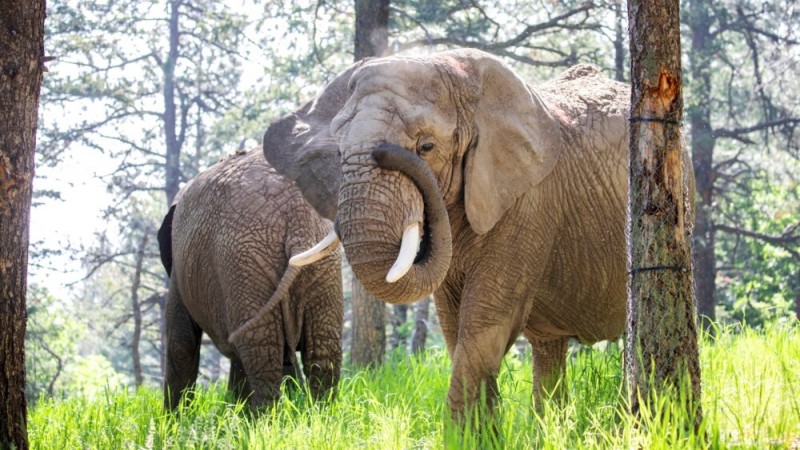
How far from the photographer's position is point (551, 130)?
5.95 metres

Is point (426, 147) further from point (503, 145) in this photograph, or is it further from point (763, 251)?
point (763, 251)

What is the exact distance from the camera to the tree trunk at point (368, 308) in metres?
11.0

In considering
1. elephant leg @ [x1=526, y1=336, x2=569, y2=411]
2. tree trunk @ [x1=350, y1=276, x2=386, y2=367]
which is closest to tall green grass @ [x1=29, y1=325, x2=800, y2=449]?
elephant leg @ [x1=526, y1=336, x2=569, y2=411]

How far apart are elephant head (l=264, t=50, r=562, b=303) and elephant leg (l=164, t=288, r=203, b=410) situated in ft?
9.17

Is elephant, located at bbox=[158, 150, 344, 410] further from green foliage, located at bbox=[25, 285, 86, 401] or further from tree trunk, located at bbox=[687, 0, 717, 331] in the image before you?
green foliage, located at bbox=[25, 285, 86, 401]

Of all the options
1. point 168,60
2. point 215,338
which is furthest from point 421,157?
point 168,60

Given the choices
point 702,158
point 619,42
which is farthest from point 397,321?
point 619,42

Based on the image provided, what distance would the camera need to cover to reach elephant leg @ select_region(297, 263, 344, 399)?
744 cm

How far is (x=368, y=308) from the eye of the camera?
11070mm

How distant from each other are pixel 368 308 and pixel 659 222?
667 cm

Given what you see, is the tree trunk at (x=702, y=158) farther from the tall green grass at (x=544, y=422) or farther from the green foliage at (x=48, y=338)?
the green foliage at (x=48, y=338)

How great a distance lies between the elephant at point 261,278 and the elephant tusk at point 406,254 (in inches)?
70.9

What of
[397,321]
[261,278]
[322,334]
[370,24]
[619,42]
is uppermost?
[619,42]

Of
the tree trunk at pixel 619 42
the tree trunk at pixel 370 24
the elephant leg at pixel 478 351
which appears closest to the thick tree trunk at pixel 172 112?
the tree trunk at pixel 619 42
